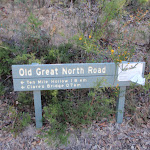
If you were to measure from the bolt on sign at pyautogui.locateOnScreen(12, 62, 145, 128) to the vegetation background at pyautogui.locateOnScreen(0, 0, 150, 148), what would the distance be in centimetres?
16

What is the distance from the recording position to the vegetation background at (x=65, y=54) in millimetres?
2842

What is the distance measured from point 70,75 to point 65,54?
3.50 ft

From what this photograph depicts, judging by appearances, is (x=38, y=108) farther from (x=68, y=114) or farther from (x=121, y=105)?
(x=121, y=105)

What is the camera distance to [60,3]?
18.4ft

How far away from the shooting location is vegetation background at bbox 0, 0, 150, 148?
2.84 metres

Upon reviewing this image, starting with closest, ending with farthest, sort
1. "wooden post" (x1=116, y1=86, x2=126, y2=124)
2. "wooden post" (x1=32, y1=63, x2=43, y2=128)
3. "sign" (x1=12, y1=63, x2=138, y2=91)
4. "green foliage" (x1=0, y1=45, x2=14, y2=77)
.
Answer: "sign" (x1=12, y1=63, x2=138, y2=91), "wooden post" (x1=32, y1=63, x2=43, y2=128), "wooden post" (x1=116, y1=86, x2=126, y2=124), "green foliage" (x1=0, y1=45, x2=14, y2=77)

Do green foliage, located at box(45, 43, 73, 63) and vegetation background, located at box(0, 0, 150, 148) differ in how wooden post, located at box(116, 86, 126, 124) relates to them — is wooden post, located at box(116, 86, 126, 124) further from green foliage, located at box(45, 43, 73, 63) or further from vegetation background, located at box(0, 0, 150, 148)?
green foliage, located at box(45, 43, 73, 63)

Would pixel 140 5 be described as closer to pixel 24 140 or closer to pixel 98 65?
pixel 98 65

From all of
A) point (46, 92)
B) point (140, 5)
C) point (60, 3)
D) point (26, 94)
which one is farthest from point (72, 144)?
point (140, 5)

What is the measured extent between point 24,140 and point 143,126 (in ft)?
6.70

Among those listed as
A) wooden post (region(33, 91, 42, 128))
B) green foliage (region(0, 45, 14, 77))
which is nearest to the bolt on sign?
wooden post (region(33, 91, 42, 128))

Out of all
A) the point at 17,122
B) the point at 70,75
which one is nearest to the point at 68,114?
the point at 70,75

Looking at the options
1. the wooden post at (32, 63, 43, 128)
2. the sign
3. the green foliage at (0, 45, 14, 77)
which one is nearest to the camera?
the sign

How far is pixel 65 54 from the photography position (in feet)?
11.8
